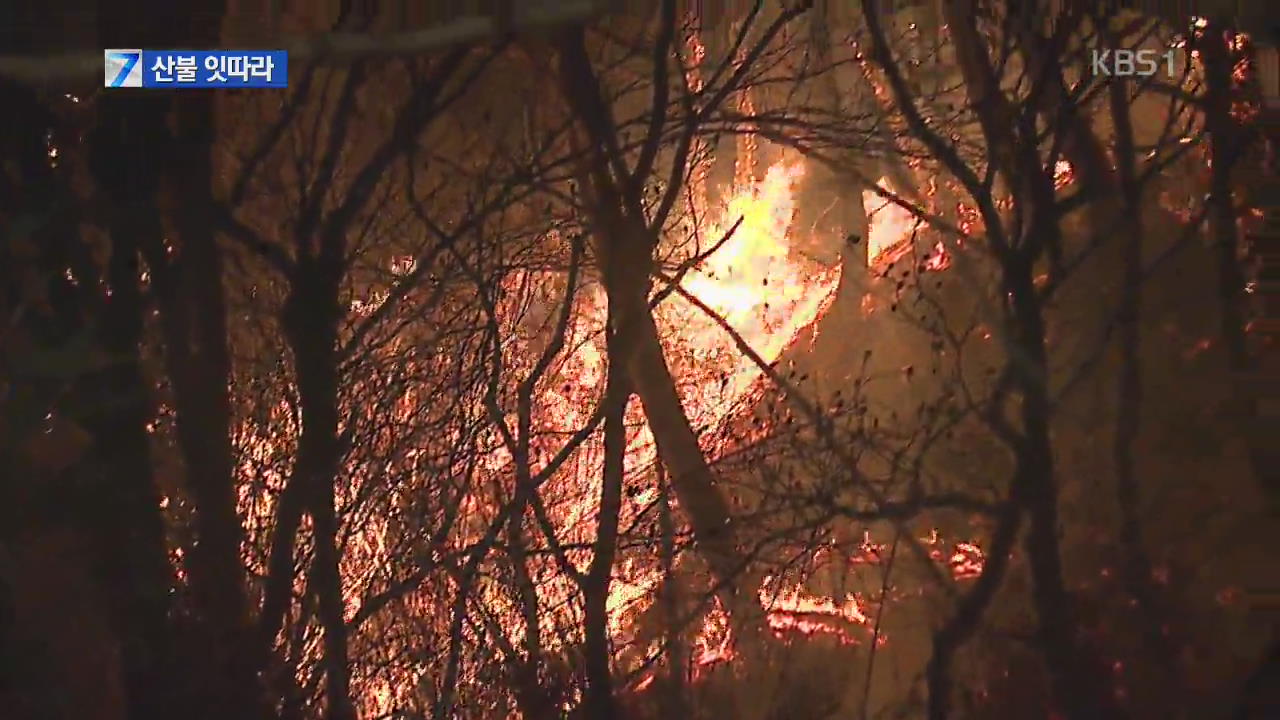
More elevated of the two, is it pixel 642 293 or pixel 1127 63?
pixel 1127 63

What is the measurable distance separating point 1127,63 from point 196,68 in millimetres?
1359

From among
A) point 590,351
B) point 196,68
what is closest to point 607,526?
point 590,351

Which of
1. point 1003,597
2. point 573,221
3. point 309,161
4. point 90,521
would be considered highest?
point 309,161

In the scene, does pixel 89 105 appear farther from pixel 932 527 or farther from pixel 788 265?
pixel 932 527

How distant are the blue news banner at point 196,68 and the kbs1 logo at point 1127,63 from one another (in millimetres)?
1189

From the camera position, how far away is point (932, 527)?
1.58 meters

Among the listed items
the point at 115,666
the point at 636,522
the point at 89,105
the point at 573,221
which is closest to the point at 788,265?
the point at 573,221

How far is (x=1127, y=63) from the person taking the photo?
1583mm

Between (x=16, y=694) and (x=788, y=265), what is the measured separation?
4.30ft

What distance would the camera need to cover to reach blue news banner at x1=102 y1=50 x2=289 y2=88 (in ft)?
4.98

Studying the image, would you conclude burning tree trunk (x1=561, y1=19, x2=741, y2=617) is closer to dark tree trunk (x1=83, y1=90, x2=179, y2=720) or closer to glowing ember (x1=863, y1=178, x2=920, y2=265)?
glowing ember (x1=863, y1=178, x2=920, y2=265)

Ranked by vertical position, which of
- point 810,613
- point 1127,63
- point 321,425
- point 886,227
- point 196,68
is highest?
point 196,68

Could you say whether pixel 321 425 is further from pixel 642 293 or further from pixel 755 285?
Result: pixel 755 285

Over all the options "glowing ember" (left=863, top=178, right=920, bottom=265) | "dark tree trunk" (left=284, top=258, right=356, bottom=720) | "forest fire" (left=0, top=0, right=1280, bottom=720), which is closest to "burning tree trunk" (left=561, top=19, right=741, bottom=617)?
"forest fire" (left=0, top=0, right=1280, bottom=720)
